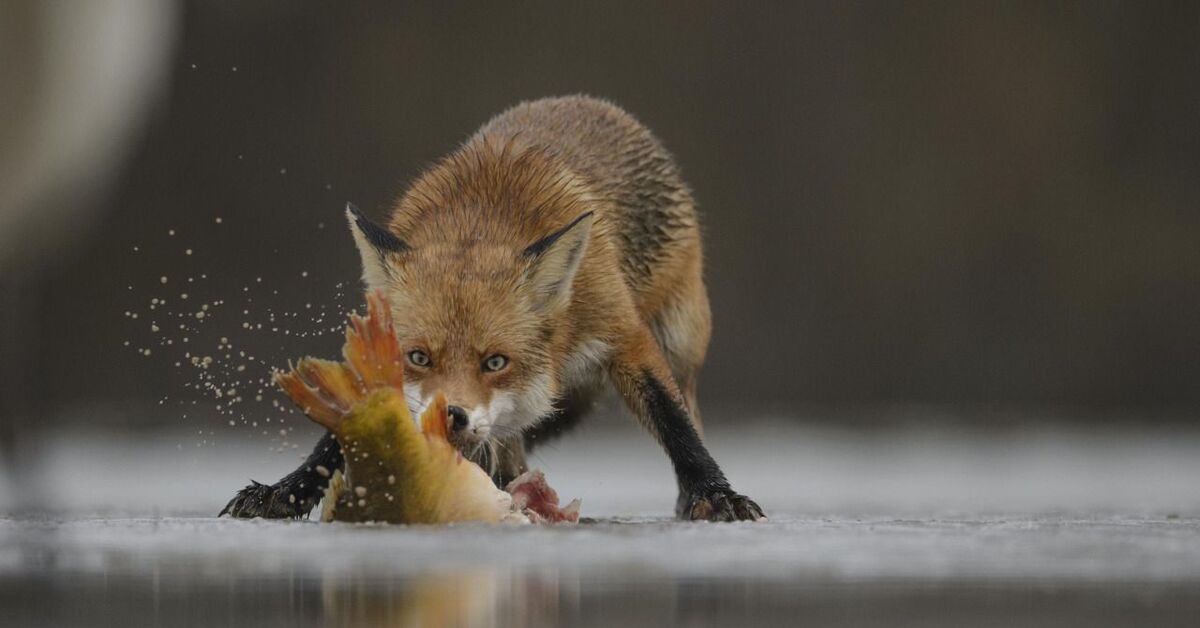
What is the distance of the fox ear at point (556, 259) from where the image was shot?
568 centimetres

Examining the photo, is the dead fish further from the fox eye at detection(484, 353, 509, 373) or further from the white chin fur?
the fox eye at detection(484, 353, 509, 373)

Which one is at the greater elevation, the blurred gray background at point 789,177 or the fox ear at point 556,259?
the blurred gray background at point 789,177

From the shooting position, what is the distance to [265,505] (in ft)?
18.6

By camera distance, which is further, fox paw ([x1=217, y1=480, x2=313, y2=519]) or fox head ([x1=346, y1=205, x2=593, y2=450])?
fox paw ([x1=217, y1=480, x2=313, y2=519])

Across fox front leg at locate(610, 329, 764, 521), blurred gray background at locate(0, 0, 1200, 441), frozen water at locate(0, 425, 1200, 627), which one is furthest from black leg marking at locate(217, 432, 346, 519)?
blurred gray background at locate(0, 0, 1200, 441)

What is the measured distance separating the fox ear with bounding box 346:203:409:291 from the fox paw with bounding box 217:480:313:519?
65 cm

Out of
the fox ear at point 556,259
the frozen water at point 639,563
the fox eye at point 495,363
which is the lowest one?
the frozen water at point 639,563

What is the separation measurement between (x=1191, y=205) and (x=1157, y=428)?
314 cm

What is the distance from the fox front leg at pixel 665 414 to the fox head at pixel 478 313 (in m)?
0.29

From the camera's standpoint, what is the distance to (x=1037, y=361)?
12539 mm

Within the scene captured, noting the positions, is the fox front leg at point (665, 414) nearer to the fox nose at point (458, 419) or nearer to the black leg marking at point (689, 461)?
the black leg marking at point (689, 461)

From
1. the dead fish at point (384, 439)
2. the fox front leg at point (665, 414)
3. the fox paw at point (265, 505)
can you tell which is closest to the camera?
the dead fish at point (384, 439)

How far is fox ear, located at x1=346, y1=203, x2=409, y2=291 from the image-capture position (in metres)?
5.65

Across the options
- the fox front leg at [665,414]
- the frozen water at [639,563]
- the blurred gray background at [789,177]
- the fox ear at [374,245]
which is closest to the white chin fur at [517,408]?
the fox front leg at [665,414]
